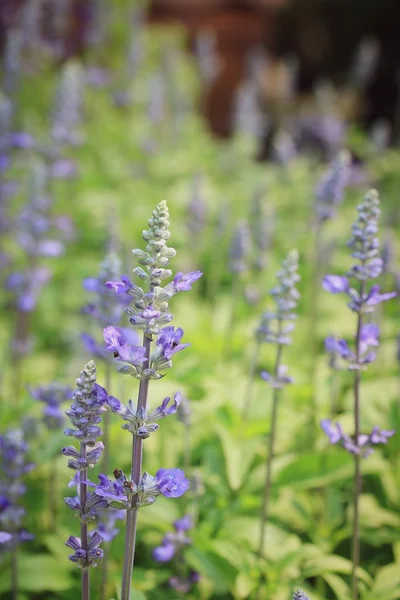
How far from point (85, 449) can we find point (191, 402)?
1.41 metres

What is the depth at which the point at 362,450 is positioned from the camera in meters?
2.30

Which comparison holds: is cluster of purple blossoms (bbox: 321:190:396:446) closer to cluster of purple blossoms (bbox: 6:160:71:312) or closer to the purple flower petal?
the purple flower petal

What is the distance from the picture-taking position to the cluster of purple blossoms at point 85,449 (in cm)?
167

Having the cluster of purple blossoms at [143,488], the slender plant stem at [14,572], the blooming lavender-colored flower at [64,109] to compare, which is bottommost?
the slender plant stem at [14,572]

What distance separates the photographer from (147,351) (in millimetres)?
1708

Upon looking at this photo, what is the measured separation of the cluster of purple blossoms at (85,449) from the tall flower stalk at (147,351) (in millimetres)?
56

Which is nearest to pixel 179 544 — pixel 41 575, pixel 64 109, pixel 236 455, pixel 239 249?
pixel 236 455

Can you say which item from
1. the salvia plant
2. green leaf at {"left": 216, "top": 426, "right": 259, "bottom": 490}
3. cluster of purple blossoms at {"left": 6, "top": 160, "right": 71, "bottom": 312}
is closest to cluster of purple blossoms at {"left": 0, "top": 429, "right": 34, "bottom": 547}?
the salvia plant

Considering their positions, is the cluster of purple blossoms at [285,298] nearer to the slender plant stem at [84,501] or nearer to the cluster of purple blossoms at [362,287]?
the cluster of purple blossoms at [362,287]

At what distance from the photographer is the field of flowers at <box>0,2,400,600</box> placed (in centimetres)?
178

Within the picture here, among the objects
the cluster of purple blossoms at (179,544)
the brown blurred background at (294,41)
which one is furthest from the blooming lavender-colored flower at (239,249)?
the brown blurred background at (294,41)

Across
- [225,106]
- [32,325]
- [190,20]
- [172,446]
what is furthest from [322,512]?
[190,20]

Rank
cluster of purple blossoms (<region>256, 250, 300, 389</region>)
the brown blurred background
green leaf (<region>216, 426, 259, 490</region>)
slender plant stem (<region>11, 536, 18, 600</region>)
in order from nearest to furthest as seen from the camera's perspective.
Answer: cluster of purple blossoms (<region>256, 250, 300, 389</region>), slender plant stem (<region>11, 536, 18, 600</region>), green leaf (<region>216, 426, 259, 490</region>), the brown blurred background

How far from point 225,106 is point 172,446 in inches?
476
